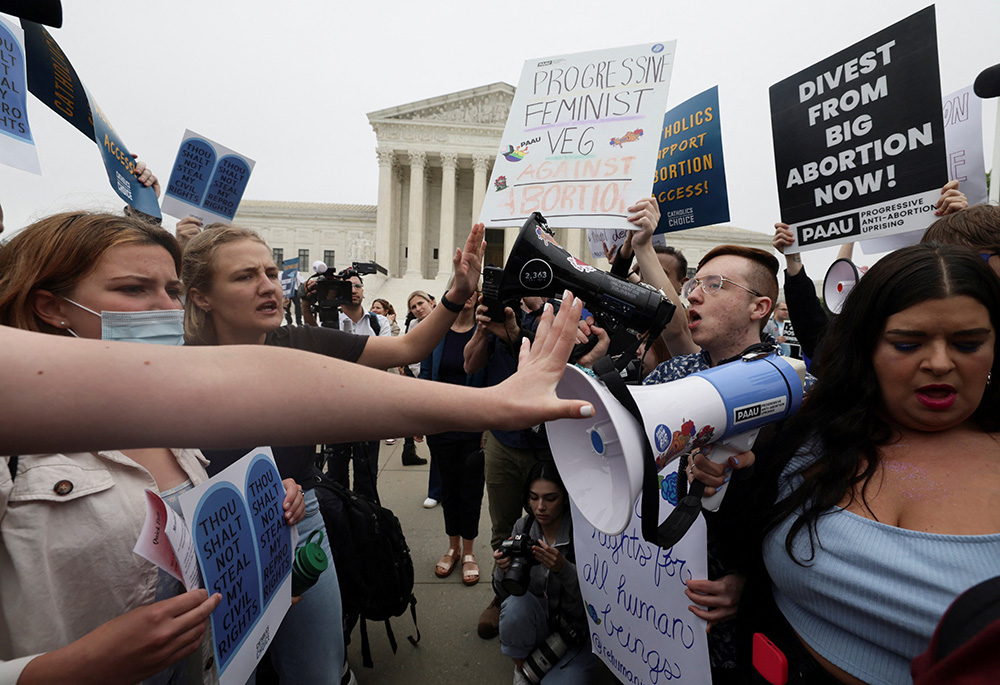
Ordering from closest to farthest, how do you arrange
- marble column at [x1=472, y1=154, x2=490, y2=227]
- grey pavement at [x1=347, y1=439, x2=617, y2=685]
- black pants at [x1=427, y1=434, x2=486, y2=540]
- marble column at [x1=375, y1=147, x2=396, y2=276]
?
grey pavement at [x1=347, y1=439, x2=617, y2=685]
black pants at [x1=427, y1=434, x2=486, y2=540]
marble column at [x1=472, y1=154, x2=490, y2=227]
marble column at [x1=375, y1=147, x2=396, y2=276]

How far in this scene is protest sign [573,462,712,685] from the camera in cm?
152

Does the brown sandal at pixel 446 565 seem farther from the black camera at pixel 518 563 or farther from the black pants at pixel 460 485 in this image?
the black camera at pixel 518 563

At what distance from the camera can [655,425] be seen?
1.02 m

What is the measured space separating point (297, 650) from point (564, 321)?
1805 mm

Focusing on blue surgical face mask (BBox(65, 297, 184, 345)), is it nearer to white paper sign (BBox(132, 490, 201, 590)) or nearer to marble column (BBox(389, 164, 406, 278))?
white paper sign (BBox(132, 490, 201, 590))

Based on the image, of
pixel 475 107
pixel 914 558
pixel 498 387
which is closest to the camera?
pixel 498 387

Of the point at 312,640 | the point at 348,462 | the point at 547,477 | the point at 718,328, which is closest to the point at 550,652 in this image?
the point at 547,477

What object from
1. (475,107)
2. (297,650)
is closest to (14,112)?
(297,650)

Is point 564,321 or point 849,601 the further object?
point 849,601

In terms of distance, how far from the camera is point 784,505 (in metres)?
→ 1.24

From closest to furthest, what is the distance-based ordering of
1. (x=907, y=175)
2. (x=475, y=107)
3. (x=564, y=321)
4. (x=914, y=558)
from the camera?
(x=564, y=321)
(x=914, y=558)
(x=907, y=175)
(x=475, y=107)

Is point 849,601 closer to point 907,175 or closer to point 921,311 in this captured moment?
point 921,311

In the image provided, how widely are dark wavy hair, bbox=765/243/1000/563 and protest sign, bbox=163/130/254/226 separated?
11.4 ft

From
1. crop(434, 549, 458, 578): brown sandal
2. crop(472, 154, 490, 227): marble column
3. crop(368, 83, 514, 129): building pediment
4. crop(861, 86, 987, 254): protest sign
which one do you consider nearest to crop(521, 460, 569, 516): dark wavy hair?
crop(434, 549, 458, 578): brown sandal
